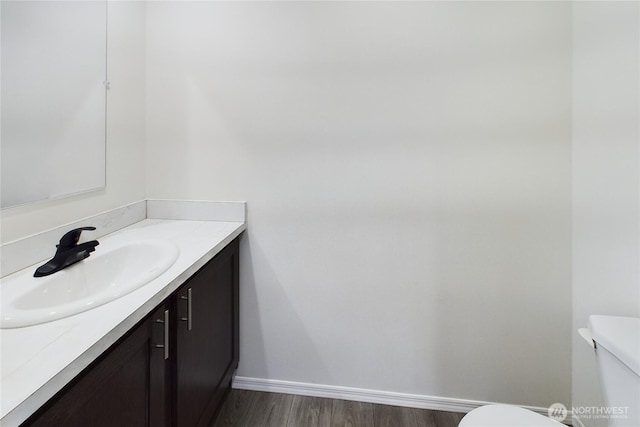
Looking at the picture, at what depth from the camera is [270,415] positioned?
5.72 ft

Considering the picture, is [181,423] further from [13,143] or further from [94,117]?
[94,117]

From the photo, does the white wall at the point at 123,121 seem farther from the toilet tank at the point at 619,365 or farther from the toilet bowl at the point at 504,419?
the toilet tank at the point at 619,365

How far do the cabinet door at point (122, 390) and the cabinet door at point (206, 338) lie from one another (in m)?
0.12

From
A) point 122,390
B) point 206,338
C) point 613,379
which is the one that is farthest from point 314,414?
point 613,379

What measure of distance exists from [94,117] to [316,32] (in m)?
1.09

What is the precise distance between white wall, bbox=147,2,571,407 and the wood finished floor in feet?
0.37

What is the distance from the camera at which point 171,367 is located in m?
1.13

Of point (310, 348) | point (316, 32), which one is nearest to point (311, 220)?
point (310, 348)

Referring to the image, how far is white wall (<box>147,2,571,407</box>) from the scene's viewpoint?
1649 mm

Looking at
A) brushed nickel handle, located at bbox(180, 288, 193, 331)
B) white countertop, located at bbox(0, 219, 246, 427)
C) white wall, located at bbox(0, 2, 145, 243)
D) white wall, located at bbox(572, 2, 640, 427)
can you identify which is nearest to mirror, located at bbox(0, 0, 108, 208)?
white wall, located at bbox(0, 2, 145, 243)

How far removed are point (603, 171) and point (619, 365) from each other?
0.79m

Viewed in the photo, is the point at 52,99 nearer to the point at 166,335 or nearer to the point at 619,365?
the point at 166,335
